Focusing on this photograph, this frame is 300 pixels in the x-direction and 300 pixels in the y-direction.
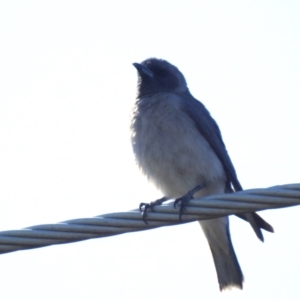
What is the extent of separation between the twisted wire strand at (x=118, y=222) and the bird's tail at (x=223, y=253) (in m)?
3.09

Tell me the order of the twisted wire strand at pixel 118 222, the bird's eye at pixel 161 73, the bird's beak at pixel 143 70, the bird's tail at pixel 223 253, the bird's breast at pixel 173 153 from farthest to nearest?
1. the bird's eye at pixel 161 73
2. the bird's beak at pixel 143 70
3. the bird's tail at pixel 223 253
4. the bird's breast at pixel 173 153
5. the twisted wire strand at pixel 118 222

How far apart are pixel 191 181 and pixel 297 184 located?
313cm

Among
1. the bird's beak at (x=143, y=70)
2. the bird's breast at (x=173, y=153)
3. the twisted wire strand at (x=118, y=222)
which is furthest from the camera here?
the bird's beak at (x=143, y=70)

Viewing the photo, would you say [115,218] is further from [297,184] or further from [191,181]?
[191,181]

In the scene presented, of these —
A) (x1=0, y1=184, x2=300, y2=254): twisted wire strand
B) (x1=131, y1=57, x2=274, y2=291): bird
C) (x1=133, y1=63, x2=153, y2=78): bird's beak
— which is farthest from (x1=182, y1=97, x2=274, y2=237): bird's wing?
(x1=0, y1=184, x2=300, y2=254): twisted wire strand

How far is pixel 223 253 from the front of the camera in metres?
8.59

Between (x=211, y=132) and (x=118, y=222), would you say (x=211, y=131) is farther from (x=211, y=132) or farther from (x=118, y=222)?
(x=118, y=222)

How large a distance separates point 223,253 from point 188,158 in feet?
4.12

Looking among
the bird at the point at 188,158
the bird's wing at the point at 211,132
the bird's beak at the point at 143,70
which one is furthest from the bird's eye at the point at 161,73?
the bird at the point at 188,158

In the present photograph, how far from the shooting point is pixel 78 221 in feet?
16.7

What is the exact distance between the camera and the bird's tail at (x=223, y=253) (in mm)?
8320

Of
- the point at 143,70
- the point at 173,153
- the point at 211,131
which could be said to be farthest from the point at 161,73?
the point at 173,153

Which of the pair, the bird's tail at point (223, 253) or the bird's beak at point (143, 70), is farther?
the bird's beak at point (143, 70)

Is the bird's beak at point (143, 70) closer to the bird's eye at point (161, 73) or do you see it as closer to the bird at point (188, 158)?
the bird's eye at point (161, 73)
